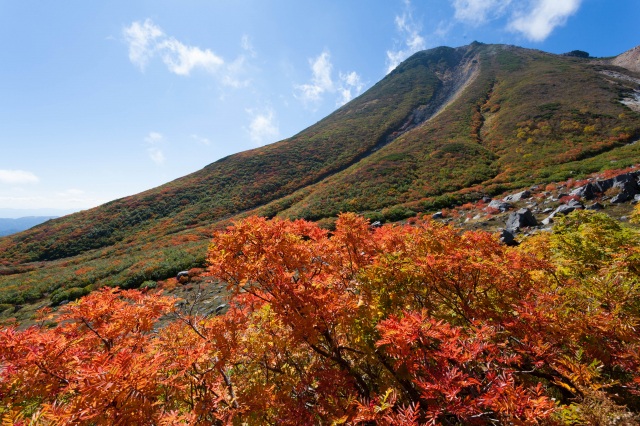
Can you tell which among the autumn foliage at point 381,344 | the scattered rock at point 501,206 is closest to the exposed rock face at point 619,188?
the scattered rock at point 501,206

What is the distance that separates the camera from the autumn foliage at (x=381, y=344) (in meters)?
2.77

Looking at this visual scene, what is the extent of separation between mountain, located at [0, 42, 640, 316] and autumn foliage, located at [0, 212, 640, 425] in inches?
649

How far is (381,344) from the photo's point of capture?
146 inches

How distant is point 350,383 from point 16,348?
171 inches

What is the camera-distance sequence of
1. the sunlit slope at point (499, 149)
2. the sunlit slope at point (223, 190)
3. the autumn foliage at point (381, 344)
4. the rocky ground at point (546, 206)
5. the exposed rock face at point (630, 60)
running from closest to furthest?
the autumn foliage at point (381, 344) < the rocky ground at point (546, 206) < the sunlit slope at point (499, 149) < the sunlit slope at point (223, 190) < the exposed rock face at point (630, 60)

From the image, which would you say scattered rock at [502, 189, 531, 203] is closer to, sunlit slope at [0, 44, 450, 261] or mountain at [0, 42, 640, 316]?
mountain at [0, 42, 640, 316]

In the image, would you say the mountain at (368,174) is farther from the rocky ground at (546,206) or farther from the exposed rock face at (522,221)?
the exposed rock face at (522,221)

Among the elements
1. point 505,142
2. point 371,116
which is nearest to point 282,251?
point 505,142

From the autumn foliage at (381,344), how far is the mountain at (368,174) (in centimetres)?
1649

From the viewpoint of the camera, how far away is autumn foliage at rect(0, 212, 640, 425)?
277cm

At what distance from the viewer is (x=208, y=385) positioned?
13.4 ft

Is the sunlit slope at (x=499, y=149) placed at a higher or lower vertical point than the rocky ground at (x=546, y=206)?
higher

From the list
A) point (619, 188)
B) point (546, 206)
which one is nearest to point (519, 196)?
point (546, 206)

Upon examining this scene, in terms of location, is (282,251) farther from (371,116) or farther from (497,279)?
(371,116)
